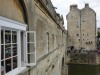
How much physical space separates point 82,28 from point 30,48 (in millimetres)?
37862

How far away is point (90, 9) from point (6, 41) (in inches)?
1557

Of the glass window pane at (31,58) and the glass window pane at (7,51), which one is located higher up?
the glass window pane at (7,51)

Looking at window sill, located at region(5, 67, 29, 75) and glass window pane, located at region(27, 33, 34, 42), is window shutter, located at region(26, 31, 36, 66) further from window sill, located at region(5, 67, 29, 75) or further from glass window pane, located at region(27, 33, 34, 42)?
window sill, located at region(5, 67, 29, 75)

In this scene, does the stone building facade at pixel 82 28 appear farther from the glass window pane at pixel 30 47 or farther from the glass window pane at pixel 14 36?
the glass window pane at pixel 14 36

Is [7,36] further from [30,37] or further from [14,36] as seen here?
[30,37]

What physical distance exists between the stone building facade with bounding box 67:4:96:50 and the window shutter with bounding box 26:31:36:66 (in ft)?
121

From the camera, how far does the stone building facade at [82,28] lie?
41750 millimetres

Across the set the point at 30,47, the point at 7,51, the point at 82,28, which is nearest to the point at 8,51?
the point at 7,51

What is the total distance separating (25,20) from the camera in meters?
5.32

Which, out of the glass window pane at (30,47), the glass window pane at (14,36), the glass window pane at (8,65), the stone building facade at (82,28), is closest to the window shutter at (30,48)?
the glass window pane at (30,47)

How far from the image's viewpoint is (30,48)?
5.61 m

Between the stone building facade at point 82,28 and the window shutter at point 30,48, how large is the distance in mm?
36944

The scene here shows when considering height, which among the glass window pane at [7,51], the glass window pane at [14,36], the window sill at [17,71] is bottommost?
the window sill at [17,71]

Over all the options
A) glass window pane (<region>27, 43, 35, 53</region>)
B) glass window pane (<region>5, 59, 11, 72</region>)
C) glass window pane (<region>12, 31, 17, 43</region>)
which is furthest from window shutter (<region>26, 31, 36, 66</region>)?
glass window pane (<region>5, 59, 11, 72</region>)
